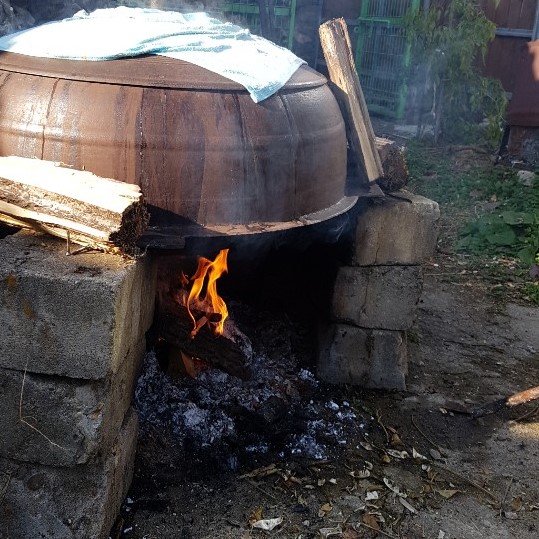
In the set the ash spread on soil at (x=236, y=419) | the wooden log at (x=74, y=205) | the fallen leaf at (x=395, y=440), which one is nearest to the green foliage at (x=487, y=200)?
the fallen leaf at (x=395, y=440)

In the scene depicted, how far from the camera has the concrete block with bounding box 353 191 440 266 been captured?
13.8ft

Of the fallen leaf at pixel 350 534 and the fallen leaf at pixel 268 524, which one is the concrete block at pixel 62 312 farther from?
the fallen leaf at pixel 350 534

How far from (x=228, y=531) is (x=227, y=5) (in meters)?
12.2

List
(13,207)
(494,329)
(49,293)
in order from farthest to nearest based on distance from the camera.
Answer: (494,329), (13,207), (49,293)

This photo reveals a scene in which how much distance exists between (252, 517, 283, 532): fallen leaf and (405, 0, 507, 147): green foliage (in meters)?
9.09

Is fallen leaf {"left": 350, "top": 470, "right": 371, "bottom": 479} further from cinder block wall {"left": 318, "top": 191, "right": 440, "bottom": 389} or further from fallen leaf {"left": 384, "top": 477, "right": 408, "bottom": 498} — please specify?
cinder block wall {"left": 318, "top": 191, "right": 440, "bottom": 389}

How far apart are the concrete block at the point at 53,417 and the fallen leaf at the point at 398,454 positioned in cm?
173

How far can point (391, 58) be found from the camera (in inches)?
524

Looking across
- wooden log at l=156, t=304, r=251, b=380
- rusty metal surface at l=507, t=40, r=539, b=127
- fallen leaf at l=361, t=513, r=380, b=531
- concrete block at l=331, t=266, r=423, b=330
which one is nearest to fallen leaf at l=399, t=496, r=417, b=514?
fallen leaf at l=361, t=513, r=380, b=531

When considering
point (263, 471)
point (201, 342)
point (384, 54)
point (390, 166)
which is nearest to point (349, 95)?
point (390, 166)

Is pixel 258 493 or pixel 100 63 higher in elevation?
pixel 100 63

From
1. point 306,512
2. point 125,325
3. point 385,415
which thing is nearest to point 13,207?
point 125,325

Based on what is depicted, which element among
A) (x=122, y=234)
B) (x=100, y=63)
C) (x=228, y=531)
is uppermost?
(x=100, y=63)

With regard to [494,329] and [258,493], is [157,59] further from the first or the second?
[494,329]
